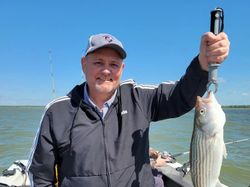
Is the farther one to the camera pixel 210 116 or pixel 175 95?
pixel 175 95

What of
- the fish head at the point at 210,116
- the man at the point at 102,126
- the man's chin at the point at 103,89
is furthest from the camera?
the man's chin at the point at 103,89

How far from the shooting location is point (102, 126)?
310 cm

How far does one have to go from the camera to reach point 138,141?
319 centimetres

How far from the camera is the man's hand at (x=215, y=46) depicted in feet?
7.86

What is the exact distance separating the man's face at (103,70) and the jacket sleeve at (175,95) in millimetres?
314

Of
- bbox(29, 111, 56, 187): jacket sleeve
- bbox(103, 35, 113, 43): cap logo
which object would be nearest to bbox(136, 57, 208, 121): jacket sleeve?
bbox(103, 35, 113, 43): cap logo

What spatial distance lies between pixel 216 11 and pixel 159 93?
105 centimetres

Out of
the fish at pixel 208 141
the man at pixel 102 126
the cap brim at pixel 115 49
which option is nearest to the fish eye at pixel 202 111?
the fish at pixel 208 141

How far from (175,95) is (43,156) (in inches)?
52.7

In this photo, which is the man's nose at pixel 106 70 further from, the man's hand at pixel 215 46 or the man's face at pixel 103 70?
the man's hand at pixel 215 46

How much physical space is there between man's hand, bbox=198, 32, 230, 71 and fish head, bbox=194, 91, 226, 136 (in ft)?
0.94

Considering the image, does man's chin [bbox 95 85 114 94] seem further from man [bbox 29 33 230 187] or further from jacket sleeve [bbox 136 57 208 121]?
jacket sleeve [bbox 136 57 208 121]

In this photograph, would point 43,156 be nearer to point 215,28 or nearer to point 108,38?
point 108,38

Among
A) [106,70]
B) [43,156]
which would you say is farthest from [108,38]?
[43,156]
